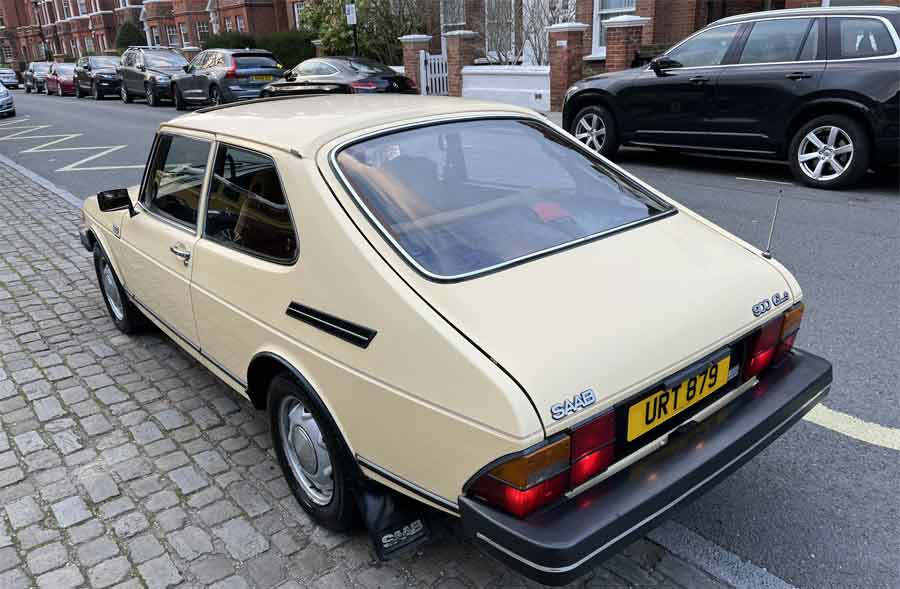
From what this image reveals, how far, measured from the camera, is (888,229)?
6.42 m

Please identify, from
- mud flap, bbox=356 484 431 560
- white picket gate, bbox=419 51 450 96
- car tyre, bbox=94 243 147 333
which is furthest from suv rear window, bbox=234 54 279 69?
mud flap, bbox=356 484 431 560

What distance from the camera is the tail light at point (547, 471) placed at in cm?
192

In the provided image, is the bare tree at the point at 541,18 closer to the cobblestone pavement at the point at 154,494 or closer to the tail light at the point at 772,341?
the cobblestone pavement at the point at 154,494

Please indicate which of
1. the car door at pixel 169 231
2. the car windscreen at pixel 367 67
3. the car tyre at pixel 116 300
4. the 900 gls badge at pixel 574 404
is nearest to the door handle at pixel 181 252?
the car door at pixel 169 231

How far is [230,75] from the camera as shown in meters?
19.3

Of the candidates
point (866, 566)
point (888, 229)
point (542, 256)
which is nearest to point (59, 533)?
point (542, 256)

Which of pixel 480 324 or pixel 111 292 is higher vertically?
pixel 480 324

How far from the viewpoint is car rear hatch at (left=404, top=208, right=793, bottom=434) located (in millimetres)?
2016

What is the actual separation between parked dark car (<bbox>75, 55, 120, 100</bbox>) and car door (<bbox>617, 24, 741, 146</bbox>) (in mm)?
23575

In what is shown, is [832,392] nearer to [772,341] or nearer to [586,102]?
[772,341]

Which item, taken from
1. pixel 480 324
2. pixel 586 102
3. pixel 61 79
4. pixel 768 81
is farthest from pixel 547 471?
pixel 61 79

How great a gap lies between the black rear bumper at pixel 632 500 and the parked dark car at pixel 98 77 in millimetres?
29043

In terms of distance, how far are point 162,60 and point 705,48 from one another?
69.6 feet

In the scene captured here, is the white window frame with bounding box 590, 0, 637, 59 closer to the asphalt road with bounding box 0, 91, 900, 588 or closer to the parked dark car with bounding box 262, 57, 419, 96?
the parked dark car with bounding box 262, 57, 419, 96
